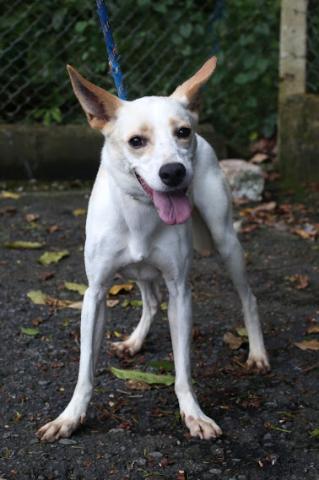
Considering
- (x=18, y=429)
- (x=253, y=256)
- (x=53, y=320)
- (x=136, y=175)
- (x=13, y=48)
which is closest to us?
(x=136, y=175)

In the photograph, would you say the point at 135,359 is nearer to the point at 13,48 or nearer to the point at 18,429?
the point at 18,429

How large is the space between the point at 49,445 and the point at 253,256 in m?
2.69

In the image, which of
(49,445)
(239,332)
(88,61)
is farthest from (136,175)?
(88,61)

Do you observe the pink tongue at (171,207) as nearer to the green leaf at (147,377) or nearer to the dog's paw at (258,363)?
the green leaf at (147,377)

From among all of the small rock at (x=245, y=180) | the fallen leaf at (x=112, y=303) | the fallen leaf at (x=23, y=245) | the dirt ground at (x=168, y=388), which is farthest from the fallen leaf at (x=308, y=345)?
the small rock at (x=245, y=180)

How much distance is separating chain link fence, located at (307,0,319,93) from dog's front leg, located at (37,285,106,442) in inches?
165

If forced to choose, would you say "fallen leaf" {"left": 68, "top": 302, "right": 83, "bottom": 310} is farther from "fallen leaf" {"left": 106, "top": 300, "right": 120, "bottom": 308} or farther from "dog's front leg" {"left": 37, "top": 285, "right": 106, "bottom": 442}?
"dog's front leg" {"left": 37, "top": 285, "right": 106, "bottom": 442}

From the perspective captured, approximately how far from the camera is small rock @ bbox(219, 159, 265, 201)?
6816mm

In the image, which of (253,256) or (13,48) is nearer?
(253,256)

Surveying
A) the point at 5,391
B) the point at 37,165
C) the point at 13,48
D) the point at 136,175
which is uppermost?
the point at 136,175

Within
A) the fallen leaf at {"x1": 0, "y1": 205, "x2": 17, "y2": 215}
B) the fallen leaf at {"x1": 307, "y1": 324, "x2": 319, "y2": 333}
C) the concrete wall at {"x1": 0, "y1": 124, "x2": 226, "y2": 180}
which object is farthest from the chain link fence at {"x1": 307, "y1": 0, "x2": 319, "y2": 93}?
the fallen leaf at {"x1": 307, "y1": 324, "x2": 319, "y2": 333}

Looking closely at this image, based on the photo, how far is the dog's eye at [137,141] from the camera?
3.28 metres

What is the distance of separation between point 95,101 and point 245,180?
3.51m

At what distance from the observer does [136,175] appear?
11.0 ft
